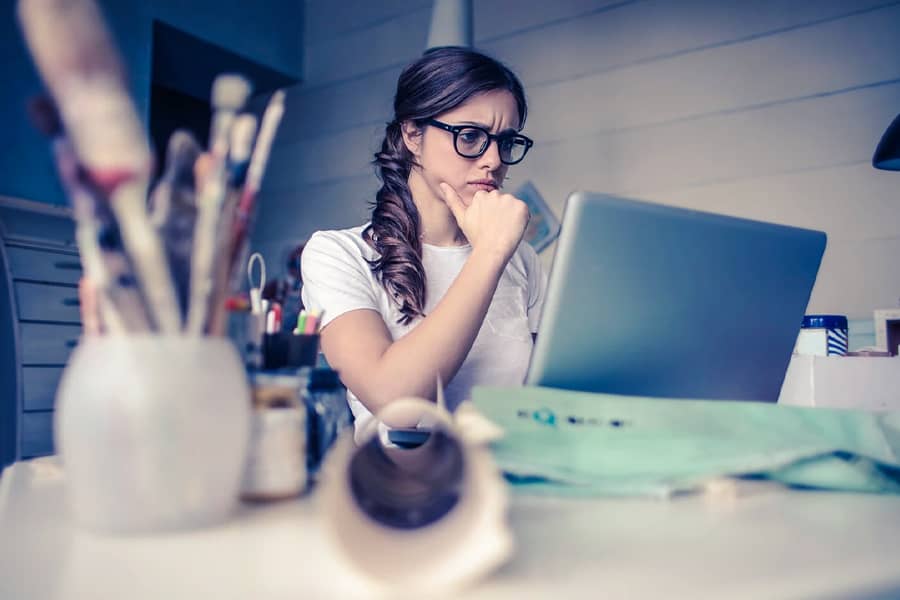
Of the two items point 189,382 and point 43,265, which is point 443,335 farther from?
point 43,265

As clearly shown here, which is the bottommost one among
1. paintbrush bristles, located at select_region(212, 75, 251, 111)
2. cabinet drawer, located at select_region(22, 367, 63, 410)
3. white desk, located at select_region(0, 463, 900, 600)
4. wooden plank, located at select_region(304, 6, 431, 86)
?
cabinet drawer, located at select_region(22, 367, 63, 410)

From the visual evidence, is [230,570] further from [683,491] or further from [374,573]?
[683,491]

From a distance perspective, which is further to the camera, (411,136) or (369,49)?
(369,49)

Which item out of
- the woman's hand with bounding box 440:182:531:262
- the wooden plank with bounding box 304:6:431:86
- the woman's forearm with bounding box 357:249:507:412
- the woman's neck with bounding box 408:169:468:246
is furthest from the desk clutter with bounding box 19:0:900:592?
the wooden plank with bounding box 304:6:431:86

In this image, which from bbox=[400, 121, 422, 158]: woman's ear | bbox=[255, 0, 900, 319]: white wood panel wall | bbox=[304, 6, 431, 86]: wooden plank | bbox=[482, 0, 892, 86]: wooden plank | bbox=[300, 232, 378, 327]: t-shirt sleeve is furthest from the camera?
bbox=[304, 6, 431, 86]: wooden plank

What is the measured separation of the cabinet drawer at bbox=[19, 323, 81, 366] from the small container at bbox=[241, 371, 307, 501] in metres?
1.66

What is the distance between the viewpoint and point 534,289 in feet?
5.49

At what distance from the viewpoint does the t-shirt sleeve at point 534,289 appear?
163cm

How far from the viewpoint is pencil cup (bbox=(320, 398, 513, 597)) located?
348 mm

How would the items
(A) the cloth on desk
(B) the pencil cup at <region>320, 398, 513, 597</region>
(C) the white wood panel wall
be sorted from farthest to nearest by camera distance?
(C) the white wood panel wall
(A) the cloth on desk
(B) the pencil cup at <region>320, 398, 513, 597</region>

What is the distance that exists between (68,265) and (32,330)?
23cm

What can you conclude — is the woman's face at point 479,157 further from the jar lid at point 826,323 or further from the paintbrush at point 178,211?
the paintbrush at point 178,211

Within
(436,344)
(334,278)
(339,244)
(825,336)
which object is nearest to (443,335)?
(436,344)

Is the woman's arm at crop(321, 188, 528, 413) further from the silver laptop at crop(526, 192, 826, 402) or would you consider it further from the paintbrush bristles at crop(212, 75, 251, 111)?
the paintbrush bristles at crop(212, 75, 251, 111)
